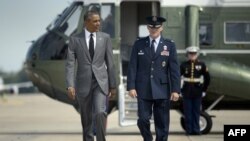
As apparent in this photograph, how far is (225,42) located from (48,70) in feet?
11.6

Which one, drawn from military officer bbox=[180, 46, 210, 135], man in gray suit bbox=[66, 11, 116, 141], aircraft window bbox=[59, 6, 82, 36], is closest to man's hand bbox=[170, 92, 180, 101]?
man in gray suit bbox=[66, 11, 116, 141]

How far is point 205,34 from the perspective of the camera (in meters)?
15.6

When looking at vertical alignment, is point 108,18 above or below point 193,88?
above

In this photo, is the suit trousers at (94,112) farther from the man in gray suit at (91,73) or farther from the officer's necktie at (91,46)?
the officer's necktie at (91,46)

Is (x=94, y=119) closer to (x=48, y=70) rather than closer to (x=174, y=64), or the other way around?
(x=174, y=64)

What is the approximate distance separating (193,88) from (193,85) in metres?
0.06

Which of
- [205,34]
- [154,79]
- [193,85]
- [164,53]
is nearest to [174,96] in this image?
[154,79]

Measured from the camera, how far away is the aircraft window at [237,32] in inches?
611

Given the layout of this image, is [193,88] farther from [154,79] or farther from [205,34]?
[154,79]

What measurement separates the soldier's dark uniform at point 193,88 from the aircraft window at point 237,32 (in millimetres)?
946

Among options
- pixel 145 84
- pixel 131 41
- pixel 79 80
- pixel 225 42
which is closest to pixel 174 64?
pixel 145 84

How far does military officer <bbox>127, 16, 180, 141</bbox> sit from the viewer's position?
10875mm

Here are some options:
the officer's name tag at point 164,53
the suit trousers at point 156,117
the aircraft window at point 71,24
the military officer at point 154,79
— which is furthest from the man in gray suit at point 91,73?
the aircraft window at point 71,24

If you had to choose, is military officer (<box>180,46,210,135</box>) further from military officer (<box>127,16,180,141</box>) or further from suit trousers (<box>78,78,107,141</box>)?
suit trousers (<box>78,78,107,141</box>)
